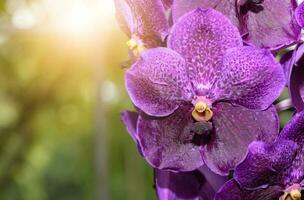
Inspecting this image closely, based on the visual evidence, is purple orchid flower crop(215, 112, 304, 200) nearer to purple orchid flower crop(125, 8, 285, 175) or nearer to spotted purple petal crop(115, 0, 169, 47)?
purple orchid flower crop(125, 8, 285, 175)

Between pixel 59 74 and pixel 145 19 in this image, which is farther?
pixel 59 74

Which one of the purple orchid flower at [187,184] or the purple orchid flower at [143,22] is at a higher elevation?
the purple orchid flower at [143,22]

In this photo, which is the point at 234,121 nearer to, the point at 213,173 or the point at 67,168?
the point at 213,173

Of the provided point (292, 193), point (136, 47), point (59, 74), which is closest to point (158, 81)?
point (136, 47)

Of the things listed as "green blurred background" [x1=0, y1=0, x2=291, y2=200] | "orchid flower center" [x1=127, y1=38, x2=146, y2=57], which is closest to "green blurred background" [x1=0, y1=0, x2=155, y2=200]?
"green blurred background" [x1=0, y1=0, x2=291, y2=200]

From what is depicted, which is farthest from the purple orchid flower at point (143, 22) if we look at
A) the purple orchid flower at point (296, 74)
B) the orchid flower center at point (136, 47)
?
the purple orchid flower at point (296, 74)

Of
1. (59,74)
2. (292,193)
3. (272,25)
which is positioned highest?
(272,25)

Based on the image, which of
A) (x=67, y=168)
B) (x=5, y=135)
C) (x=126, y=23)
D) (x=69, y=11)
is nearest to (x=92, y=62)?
(x=69, y=11)

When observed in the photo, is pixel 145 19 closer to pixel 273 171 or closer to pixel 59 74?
pixel 273 171

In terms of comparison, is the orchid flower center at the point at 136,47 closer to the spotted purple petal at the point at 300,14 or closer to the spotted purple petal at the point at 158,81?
the spotted purple petal at the point at 158,81
